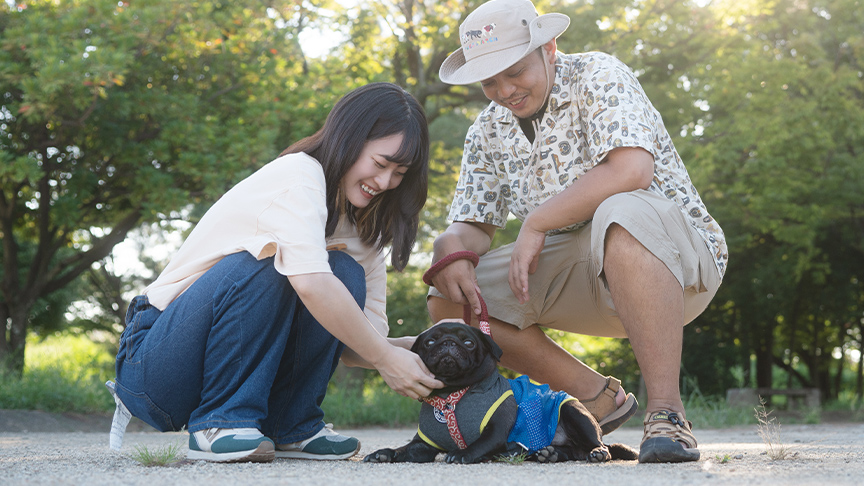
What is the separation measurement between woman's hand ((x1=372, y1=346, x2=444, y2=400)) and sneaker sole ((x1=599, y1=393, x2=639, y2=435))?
0.99 metres

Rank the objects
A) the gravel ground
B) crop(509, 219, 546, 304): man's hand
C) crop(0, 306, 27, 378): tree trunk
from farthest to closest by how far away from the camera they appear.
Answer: crop(0, 306, 27, 378): tree trunk
crop(509, 219, 546, 304): man's hand
the gravel ground

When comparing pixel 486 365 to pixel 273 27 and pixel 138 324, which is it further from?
pixel 273 27

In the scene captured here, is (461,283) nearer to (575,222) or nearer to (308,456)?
(575,222)

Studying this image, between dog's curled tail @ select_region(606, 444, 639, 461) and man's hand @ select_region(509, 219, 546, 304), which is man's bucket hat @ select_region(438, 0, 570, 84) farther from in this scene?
dog's curled tail @ select_region(606, 444, 639, 461)

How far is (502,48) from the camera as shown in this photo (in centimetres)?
310

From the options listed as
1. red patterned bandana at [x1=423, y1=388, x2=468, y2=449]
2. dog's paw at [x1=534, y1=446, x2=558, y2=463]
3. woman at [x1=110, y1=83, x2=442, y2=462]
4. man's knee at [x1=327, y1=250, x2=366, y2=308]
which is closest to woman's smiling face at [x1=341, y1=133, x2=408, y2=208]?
woman at [x1=110, y1=83, x2=442, y2=462]

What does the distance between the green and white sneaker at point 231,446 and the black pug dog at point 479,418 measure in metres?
0.41

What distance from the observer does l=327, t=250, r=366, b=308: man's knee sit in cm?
273

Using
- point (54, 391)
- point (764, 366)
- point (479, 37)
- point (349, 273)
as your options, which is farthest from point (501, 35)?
point (764, 366)

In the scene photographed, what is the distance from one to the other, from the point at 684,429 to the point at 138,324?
1.95m

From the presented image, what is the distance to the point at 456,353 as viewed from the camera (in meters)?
2.58

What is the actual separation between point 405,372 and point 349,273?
1.51 ft

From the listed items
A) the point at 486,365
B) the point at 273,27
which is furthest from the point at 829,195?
the point at 486,365

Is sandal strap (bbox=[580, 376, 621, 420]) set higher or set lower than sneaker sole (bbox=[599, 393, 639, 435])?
higher
